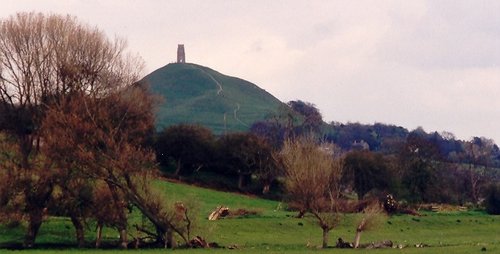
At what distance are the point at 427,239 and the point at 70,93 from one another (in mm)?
22545

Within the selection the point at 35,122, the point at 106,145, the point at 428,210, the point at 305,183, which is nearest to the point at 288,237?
the point at 305,183

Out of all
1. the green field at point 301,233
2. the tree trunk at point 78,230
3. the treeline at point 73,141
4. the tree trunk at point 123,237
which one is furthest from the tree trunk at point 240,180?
the tree trunk at point 78,230

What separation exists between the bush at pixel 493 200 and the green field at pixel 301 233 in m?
12.5

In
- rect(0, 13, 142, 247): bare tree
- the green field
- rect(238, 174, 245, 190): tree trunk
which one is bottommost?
the green field

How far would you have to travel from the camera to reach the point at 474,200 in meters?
112

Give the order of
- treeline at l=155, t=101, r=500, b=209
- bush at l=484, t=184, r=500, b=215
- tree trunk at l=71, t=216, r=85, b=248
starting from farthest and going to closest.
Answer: treeline at l=155, t=101, r=500, b=209
bush at l=484, t=184, r=500, b=215
tree trunk at l=71, t=216, r=85, b=248

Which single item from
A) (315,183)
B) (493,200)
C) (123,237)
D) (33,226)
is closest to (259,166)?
(493,200)

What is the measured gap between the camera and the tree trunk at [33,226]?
45969mm

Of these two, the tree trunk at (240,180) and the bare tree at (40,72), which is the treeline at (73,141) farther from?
the tree trunk at (240,180)

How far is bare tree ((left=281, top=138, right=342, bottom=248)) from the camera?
46125mm

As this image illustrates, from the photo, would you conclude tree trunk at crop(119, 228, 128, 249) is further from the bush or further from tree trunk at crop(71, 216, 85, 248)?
the bush

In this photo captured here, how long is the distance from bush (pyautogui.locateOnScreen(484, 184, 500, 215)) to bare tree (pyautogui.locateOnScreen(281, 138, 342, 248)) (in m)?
37.4

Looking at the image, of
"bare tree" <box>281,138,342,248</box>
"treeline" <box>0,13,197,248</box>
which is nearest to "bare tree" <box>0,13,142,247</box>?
"treeline" <box>0,13,197,248</box>

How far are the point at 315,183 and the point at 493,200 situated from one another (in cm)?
4187
